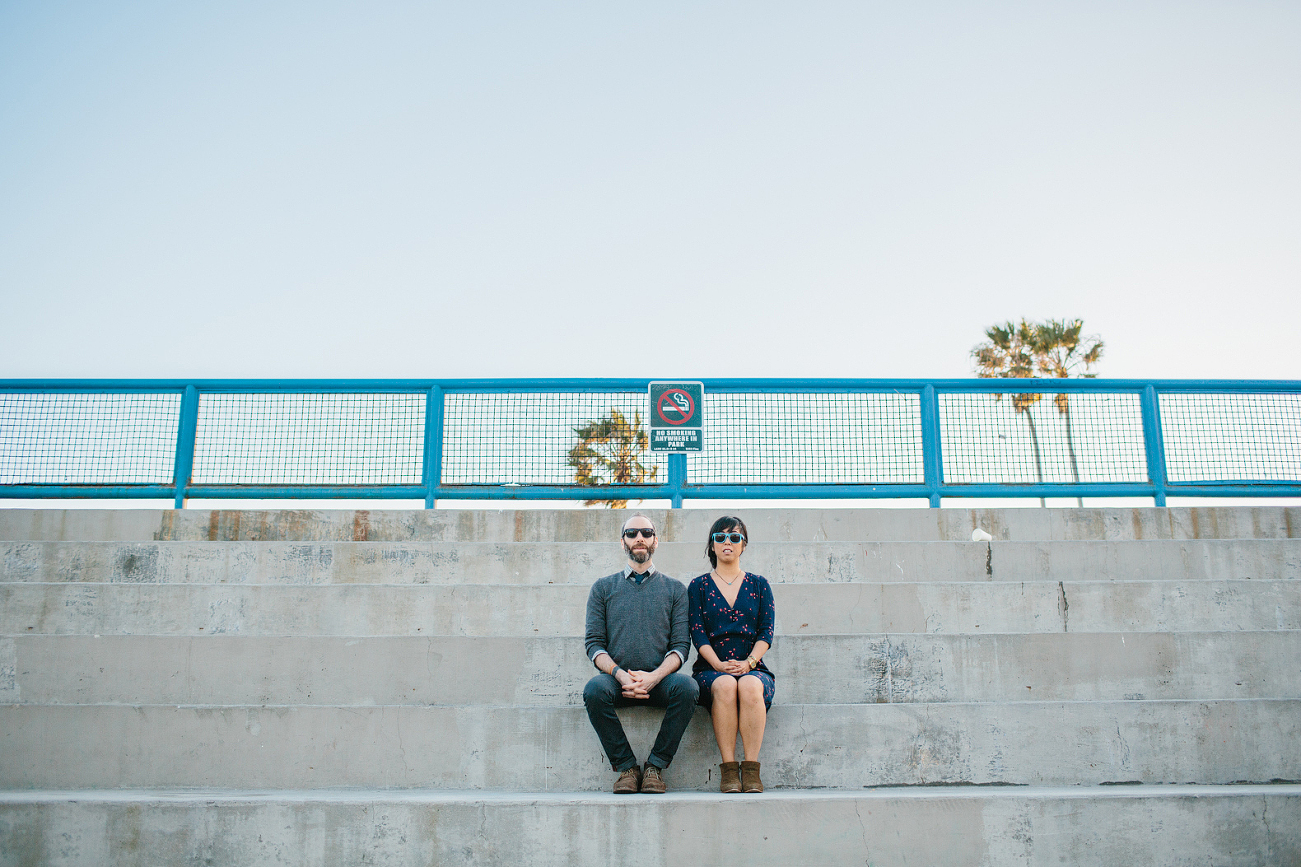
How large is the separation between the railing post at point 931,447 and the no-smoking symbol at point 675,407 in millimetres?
1843

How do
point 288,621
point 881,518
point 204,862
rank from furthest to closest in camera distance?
point 881,518 < point 288,621 < point 204,862

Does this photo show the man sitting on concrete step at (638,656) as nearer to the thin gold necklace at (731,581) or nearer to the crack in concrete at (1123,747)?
the thin gold necklace at (731,581)

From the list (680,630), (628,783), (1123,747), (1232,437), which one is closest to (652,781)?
(628,783)

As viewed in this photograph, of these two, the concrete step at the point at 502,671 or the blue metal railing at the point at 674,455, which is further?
the blue metal railing at the point at 674,455

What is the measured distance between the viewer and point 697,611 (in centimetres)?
451

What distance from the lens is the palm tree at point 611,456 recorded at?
7227 mm

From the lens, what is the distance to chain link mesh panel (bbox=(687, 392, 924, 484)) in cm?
728

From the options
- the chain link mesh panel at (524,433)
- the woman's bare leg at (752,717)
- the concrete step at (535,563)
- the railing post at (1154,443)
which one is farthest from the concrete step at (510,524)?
the woman's bare leg at (752,717)

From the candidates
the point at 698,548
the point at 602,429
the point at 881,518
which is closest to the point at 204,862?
the point at 698,548

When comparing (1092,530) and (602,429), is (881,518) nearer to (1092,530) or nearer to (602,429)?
(1092,530)

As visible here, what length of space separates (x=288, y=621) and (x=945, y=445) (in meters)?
4.95

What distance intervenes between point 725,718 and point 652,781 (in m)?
0.41

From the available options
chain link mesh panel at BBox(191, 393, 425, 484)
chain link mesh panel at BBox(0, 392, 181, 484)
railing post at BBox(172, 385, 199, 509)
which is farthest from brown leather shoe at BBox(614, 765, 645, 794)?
chain link mesh panel at BBox(0, 392, 181, 484)

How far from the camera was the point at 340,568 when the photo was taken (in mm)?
6254
